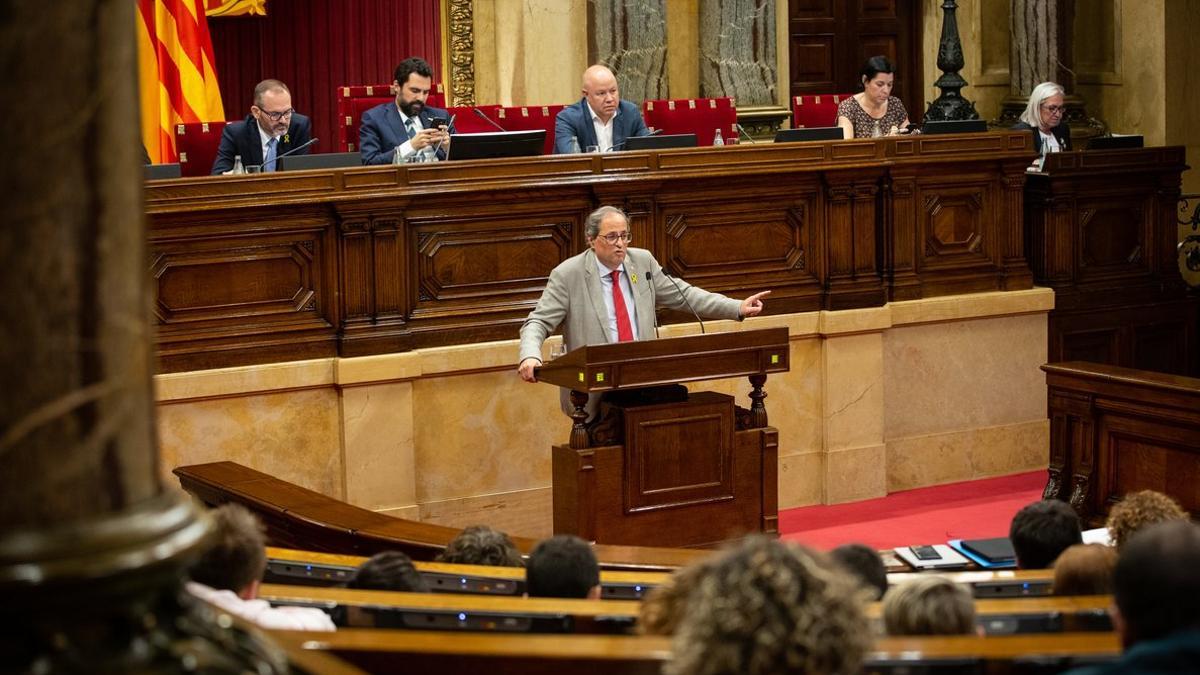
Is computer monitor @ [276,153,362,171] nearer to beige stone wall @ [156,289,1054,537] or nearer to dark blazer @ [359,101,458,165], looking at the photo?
dark blazer @ [359,101,458,165]

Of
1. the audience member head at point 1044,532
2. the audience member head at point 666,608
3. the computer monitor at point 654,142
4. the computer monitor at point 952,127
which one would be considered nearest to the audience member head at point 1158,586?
the audience member head at point 666,608

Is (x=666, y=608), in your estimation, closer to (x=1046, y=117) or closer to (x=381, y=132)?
(x=381, y=132)

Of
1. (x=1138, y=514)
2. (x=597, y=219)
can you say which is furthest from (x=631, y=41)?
(x=1138, y=514)

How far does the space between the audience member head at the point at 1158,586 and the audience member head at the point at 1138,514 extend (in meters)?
1.82

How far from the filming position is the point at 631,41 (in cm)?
1019

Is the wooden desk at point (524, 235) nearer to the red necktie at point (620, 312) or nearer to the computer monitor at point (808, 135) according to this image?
the computer monitor at point (808, 135)

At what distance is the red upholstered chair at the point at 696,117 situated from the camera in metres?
8.87

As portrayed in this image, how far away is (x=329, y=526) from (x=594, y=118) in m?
3.21

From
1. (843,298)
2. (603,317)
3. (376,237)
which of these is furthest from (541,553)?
(843,298)

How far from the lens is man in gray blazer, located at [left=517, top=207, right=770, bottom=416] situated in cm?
632

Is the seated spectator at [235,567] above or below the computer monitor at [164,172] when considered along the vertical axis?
below

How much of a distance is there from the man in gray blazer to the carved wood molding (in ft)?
15.0

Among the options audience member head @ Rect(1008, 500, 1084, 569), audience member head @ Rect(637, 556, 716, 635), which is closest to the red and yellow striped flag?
audience member head @ Rect(1008, 500, 1084, 569)

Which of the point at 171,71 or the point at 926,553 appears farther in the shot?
the point at 171,71
